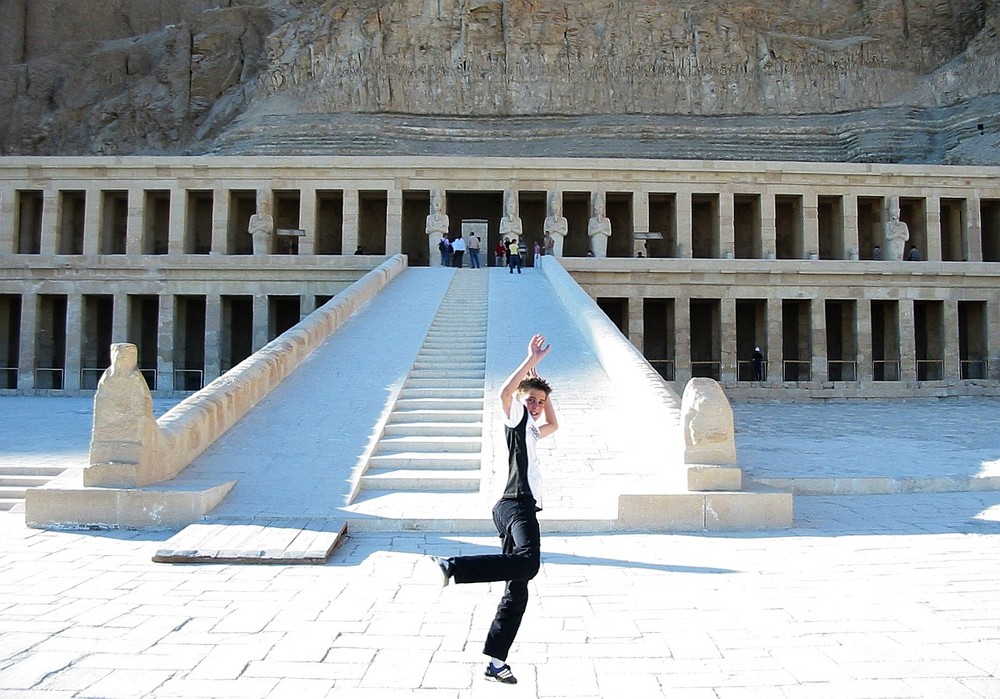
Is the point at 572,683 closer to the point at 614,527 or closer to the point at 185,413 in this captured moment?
the point at 614,527

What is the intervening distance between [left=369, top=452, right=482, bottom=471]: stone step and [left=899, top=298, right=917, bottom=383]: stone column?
18.7 metres

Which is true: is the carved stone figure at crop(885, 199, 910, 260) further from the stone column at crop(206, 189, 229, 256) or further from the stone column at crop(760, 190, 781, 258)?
the stone column at crop(206, 189, 229, 256)

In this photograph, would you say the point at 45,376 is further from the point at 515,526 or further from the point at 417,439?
the point at 515,526

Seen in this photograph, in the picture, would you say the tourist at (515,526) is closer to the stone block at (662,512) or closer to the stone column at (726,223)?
the stone block at (662,512)

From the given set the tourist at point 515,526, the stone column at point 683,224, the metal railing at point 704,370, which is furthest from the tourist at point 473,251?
the tourist at point 515,526

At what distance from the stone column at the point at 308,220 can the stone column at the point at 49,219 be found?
770 cm

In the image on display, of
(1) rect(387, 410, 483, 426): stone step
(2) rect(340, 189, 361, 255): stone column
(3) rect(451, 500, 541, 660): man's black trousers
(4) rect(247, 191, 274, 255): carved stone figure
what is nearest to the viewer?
(3) rect(451, 500, 541, 660): man's black trousers

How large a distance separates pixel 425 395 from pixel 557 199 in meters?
15.4

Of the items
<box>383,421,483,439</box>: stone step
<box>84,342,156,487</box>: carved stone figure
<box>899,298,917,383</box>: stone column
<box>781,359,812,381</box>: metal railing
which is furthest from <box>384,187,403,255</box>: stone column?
<box>84,342,156,487</box>: carved stone figure

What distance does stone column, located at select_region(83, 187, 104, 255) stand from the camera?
84.2ft

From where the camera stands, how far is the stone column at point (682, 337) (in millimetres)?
23297

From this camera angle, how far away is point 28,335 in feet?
77.0

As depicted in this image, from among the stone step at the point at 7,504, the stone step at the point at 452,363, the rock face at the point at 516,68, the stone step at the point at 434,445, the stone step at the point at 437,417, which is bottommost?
the stone step at the point at 7,504

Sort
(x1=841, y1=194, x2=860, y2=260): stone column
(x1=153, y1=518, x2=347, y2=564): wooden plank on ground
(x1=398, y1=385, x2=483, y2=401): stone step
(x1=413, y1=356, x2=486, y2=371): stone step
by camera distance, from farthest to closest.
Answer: (x1=841, y1=194, x2=860, y2=260): stone column, (x1=413, y1=356, x2=486, y2=371): stone step, (x1=398, y1=385, x2=483, y2=401): stone step, (x1=153, y1=518, x2=347, y2=564): wooden plank on ground
